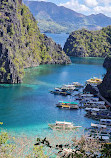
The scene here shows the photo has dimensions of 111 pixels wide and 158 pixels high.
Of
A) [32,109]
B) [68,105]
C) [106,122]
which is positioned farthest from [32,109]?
[106,122]

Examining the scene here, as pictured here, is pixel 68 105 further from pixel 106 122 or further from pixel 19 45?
pixel 19 45

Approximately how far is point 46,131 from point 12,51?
54.7 m

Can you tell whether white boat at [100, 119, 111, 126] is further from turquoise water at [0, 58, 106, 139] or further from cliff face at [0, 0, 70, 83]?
cliff face at [0, 0, 70, 83]

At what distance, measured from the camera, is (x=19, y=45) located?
122 metres

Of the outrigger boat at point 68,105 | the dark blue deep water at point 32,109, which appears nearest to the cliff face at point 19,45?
the dark blue deep water at point 32,109

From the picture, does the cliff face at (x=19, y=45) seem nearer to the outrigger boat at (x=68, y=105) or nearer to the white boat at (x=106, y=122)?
the outrigger boat at (x=68, y=105)

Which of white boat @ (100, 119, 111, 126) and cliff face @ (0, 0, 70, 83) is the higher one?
cliff face @ (0, 0, 70, 83)

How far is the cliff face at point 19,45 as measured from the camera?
93.9 meters

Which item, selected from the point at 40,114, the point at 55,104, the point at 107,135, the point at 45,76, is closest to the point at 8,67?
the point at 45,76

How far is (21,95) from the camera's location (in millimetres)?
76875

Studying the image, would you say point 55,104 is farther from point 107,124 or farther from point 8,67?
point 8,67

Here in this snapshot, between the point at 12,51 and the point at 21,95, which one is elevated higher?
the point at 12,51

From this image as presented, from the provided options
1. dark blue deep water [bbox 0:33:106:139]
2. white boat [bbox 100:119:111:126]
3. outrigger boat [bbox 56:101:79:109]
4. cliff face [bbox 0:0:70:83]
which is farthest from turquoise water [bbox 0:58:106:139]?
cliff face [bbox 0:0:70:83]

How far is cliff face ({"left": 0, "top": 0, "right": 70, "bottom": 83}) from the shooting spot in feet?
308
